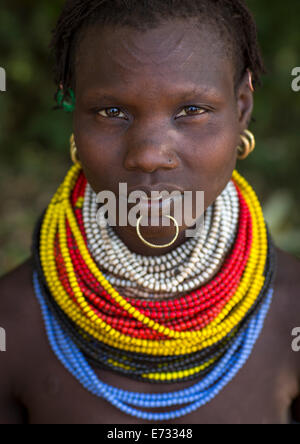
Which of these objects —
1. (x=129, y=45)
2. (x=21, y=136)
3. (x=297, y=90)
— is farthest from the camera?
(x=21, y=136)

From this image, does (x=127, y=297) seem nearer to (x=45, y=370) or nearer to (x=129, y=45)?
(x=45, y=370)

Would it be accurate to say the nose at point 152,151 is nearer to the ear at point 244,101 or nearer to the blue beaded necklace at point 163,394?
the ear at point 244,101

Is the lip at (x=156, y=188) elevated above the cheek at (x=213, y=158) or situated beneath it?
situated beneath

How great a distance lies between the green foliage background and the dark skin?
221 cm

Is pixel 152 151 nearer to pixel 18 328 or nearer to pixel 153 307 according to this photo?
pixel 153 307

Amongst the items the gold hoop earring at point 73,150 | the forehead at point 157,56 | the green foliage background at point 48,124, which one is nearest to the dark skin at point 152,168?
the forehead at point 157,56

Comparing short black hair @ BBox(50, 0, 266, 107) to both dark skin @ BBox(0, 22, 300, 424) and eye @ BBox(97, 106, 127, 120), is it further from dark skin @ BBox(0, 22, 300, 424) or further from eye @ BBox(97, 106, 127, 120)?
eye @ BBox(97, 106, 127, 120)

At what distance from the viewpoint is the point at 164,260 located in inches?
66.0

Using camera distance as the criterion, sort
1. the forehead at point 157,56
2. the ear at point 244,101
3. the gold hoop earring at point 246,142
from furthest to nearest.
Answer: the gold hoop earring at point 246,142 < the ear at point 244,101 < the forehead at point 157,56

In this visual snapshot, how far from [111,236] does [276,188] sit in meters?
3.00

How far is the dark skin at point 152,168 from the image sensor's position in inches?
52.3


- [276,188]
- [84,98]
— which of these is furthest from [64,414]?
[276,188]

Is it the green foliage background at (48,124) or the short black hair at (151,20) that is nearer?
the short black hair at (151,20)

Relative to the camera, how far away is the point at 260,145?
4.43 metres
